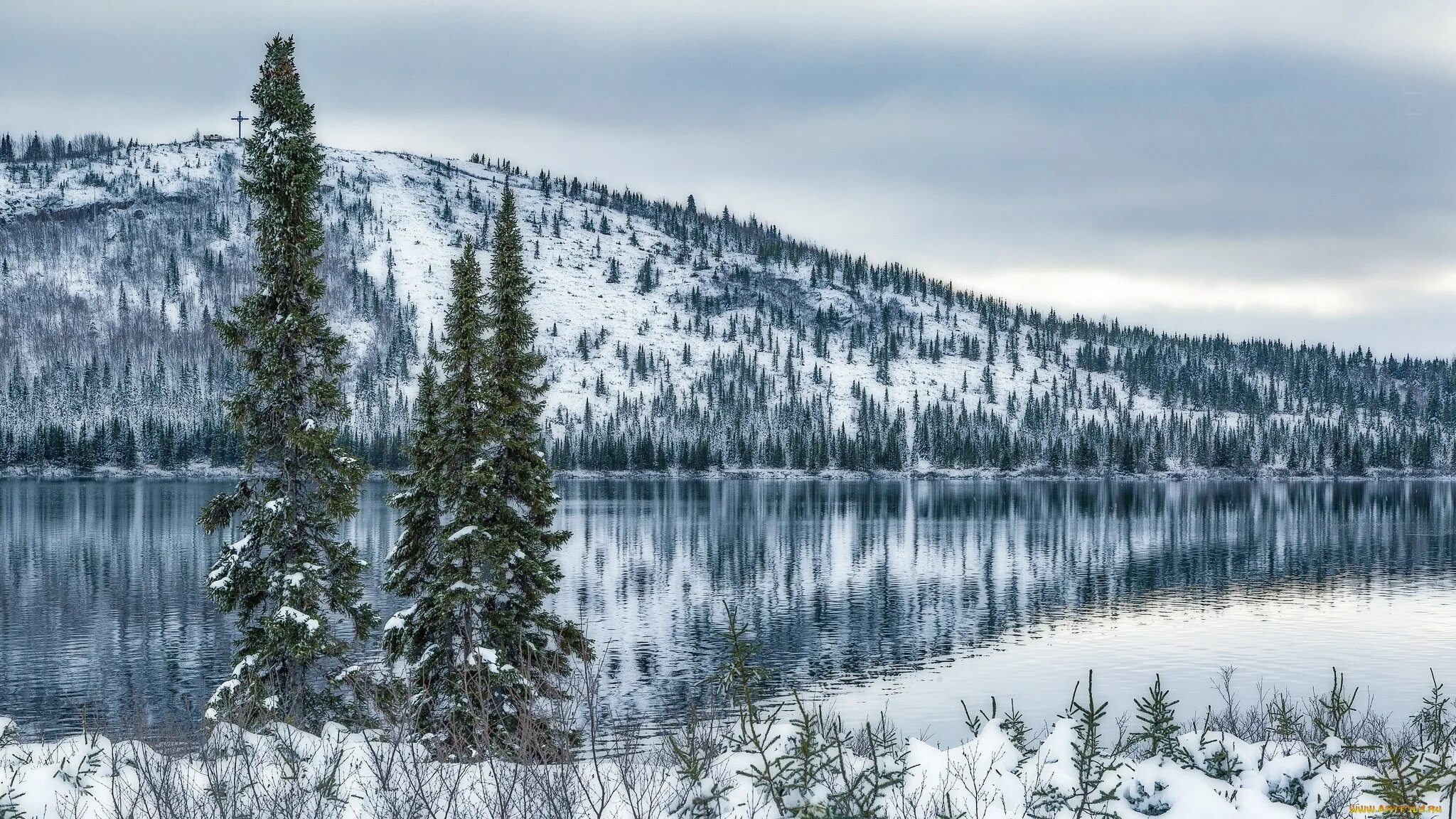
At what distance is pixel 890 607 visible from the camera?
67062 mm

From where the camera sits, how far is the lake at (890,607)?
46125mm

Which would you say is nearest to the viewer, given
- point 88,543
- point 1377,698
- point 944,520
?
point 1377,698

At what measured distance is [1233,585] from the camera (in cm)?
7638

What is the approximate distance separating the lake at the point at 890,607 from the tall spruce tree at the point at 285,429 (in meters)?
4.84

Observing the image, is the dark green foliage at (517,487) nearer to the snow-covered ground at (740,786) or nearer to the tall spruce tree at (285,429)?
the tall spruce tree at (285,429)

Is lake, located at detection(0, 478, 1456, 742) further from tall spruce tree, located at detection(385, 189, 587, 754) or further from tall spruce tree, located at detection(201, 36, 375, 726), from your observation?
tall spruce tree, located at detection(201, 36, 375, 726)

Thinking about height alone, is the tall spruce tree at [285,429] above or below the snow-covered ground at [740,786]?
above

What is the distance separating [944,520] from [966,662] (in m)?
78.0

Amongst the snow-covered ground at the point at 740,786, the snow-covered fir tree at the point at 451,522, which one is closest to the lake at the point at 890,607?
the snow-covered ground at the point at 740,786

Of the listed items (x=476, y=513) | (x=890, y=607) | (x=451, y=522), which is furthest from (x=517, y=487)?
(x=890, y=607)

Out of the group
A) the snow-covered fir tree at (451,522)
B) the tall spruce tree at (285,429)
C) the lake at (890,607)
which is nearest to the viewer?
the tall spruce tree at (285,429)

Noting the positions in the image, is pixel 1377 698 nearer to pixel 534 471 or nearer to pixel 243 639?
pixel 534 471

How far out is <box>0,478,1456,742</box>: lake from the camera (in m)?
46.1

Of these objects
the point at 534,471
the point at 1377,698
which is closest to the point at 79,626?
the point at 534,471
